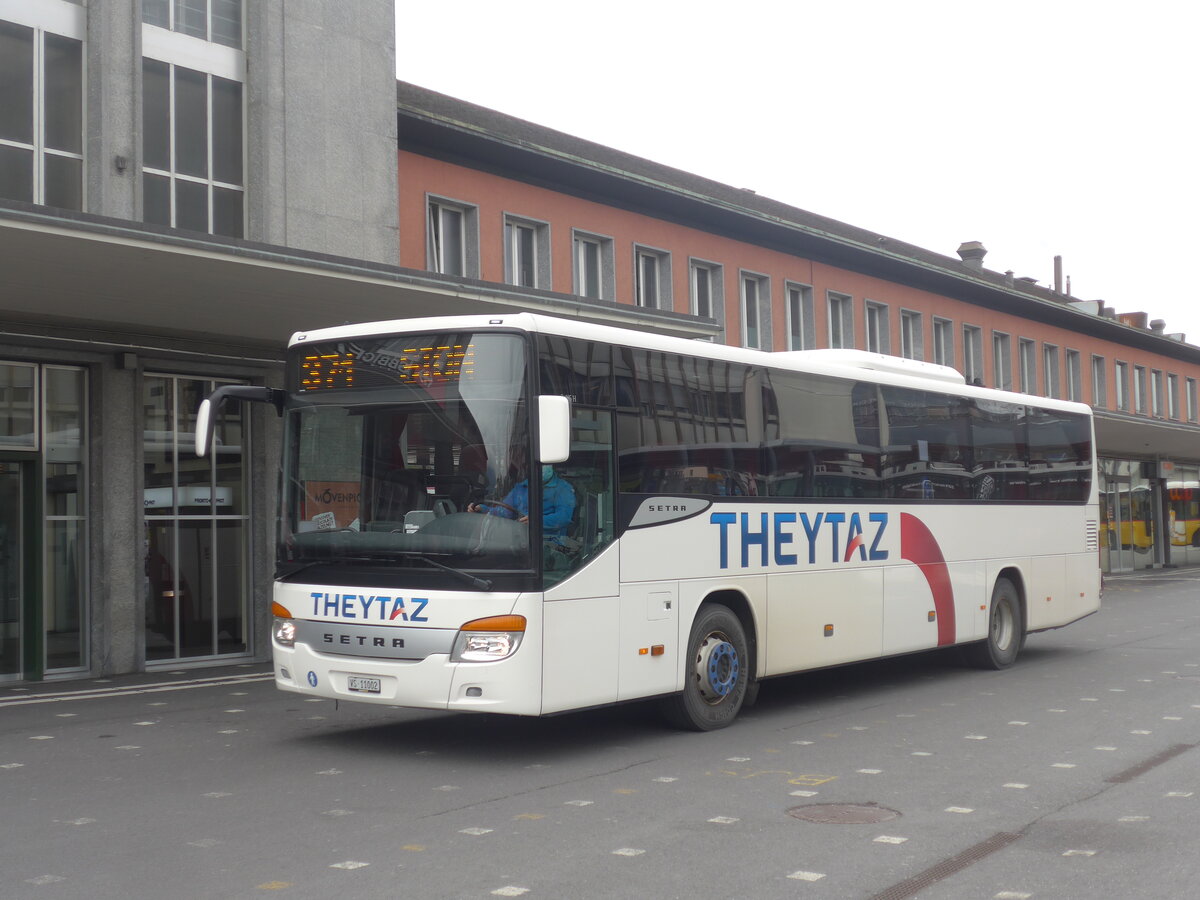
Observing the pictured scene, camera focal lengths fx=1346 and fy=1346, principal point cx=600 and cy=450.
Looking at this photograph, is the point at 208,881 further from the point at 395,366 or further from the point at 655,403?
the point at 655,403

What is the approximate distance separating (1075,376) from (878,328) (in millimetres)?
13603

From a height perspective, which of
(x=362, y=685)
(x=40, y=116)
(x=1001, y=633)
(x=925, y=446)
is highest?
(x=40, y=116)

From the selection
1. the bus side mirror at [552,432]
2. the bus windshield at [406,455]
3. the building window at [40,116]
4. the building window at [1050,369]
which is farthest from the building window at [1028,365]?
the bus side mirror at [552,432]

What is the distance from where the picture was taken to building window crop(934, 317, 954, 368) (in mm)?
35688

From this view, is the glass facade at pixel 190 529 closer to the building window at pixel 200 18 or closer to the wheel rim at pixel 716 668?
the building window at pixel 200 18

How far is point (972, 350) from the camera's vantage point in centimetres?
3738

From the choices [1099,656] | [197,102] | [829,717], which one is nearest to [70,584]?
[197,102]

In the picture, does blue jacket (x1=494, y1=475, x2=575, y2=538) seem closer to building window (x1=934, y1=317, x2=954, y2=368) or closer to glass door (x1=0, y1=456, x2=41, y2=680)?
glass door (x1=0, y1=456, x2=41, y2=680)

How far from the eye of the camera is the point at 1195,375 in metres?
53.8

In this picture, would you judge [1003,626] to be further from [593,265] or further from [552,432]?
[593,265]

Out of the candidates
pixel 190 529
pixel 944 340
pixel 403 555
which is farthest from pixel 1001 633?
pixel 944 340

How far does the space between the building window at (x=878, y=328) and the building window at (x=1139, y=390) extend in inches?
733

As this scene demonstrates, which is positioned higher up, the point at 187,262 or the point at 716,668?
the point at 187,262

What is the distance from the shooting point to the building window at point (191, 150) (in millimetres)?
16266
